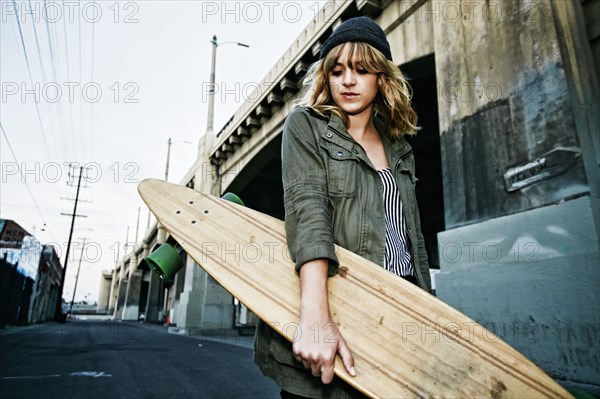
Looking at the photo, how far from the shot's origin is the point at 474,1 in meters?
4.70

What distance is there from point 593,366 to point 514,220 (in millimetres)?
1382

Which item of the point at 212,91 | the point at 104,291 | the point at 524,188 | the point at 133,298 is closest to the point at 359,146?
the point at 524,188

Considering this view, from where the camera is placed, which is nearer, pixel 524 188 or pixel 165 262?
pixel 165 262

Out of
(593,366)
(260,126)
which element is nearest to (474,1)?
(593,366)

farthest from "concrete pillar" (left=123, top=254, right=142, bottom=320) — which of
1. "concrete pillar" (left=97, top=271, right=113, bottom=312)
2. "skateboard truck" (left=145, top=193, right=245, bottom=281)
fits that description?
"skateboard truck" (left=145, top=193, right=245, bottom=281)

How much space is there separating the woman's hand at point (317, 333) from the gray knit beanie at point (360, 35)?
3.35ft

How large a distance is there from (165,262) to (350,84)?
1392 mm

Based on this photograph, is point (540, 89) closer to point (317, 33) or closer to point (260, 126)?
point (317, 33)

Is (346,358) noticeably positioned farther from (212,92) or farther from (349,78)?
(212,92)

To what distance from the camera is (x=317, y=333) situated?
3.59 feet

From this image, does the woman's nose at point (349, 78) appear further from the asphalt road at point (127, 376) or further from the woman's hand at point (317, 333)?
the asphalt road at point (127, 376)

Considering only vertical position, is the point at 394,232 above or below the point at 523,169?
below

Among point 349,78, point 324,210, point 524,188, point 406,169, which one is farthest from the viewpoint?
point 524,188

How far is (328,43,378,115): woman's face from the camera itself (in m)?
1.62
